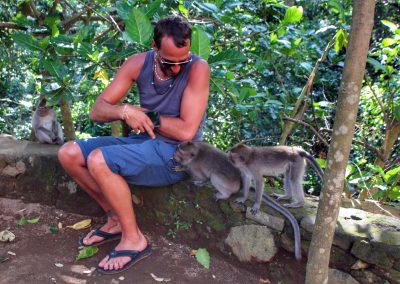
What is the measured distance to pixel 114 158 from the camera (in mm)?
2926

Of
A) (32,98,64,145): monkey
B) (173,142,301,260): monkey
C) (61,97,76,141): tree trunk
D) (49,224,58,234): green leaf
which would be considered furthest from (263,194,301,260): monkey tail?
(32,98,64,145): monkey

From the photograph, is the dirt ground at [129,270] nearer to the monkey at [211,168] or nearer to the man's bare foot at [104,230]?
the man's bare foot at [104,230]

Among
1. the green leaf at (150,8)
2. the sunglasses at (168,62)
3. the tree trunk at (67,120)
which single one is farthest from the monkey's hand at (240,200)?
the tree trunk at (67,120)

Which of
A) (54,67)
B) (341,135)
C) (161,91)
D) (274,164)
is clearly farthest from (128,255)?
(341,135)

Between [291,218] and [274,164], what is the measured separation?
0.66 m

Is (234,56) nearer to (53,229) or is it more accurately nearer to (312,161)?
(312,161)

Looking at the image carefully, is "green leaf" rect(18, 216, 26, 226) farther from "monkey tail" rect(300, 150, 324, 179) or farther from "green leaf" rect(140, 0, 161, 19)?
"monkey tail" rect(300, 150, 324, 179)

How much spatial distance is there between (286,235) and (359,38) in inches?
59.7

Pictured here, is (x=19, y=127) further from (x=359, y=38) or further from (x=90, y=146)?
(x=359, y=38)

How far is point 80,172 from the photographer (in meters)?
3.19

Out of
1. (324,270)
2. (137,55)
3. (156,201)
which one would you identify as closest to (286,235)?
(324,270)

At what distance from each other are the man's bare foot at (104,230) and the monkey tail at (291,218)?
122cm

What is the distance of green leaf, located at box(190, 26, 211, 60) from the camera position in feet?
10.1

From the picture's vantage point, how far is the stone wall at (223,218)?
2639 millimetres
